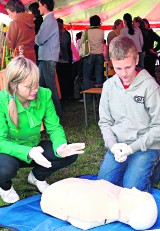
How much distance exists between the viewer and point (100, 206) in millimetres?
2029

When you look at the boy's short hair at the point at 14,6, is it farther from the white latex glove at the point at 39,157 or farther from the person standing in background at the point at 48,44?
the white latex glove at the point at 39,157

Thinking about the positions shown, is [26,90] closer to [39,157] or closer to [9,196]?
[39,157]

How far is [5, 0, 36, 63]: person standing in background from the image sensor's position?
13.5 ft

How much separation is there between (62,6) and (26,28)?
123 inches

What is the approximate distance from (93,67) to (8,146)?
12.7 ft

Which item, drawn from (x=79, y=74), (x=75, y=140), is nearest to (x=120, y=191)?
(x=75, y=140)

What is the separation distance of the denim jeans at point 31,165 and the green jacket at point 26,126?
0.16 feet

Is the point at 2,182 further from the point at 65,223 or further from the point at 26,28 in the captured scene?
the point at 26,28

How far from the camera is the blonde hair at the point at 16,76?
233 cm

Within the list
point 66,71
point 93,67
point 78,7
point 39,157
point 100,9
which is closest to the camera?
point 39,157

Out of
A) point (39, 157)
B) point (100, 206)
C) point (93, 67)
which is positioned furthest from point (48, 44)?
point (100, 206)

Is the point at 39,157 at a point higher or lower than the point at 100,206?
higher

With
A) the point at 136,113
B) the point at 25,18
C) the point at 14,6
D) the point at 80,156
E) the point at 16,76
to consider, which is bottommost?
the point at 80,156

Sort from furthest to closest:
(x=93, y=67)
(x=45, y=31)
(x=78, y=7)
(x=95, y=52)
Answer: (x=78, y=7) < (x=93, y=67) < (x=95, y=52) < (x=45, y=31)
